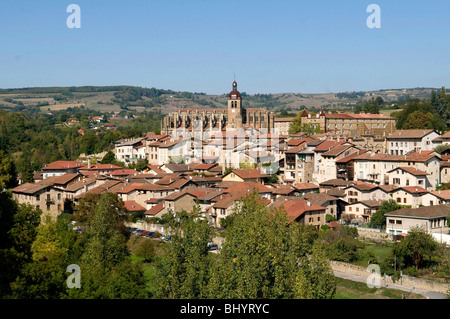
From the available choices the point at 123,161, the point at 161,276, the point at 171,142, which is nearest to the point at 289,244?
the point at 161,276

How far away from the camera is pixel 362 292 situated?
2877 centimetres

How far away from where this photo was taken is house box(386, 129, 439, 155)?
5375 centimetres

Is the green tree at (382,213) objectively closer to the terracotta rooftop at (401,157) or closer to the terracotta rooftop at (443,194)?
the terracotta rooftop at (443,194)

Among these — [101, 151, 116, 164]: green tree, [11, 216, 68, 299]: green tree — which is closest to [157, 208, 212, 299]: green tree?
[11, 216, 68, 299]: green tree

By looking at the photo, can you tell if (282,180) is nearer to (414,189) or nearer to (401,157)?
(401,157)

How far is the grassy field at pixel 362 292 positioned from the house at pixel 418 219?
834 centimetres

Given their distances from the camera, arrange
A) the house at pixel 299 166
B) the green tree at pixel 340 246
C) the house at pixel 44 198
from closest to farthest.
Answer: the green tree at pixel 340 246
the house at pixel 44 198
the house at pixel 299 166

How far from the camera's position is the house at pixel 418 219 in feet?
119

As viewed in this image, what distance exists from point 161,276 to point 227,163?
119 ft

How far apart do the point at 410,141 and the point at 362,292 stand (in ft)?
94.6

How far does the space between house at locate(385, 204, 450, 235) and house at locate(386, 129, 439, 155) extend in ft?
52.4

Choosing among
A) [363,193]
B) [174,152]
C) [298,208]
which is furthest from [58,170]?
[363,193]

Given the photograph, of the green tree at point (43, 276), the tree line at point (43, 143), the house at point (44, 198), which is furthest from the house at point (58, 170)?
the green tree at point (43, 276)

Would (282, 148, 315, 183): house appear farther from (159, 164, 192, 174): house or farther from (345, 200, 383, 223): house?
(159, 164, 192, 174): house
